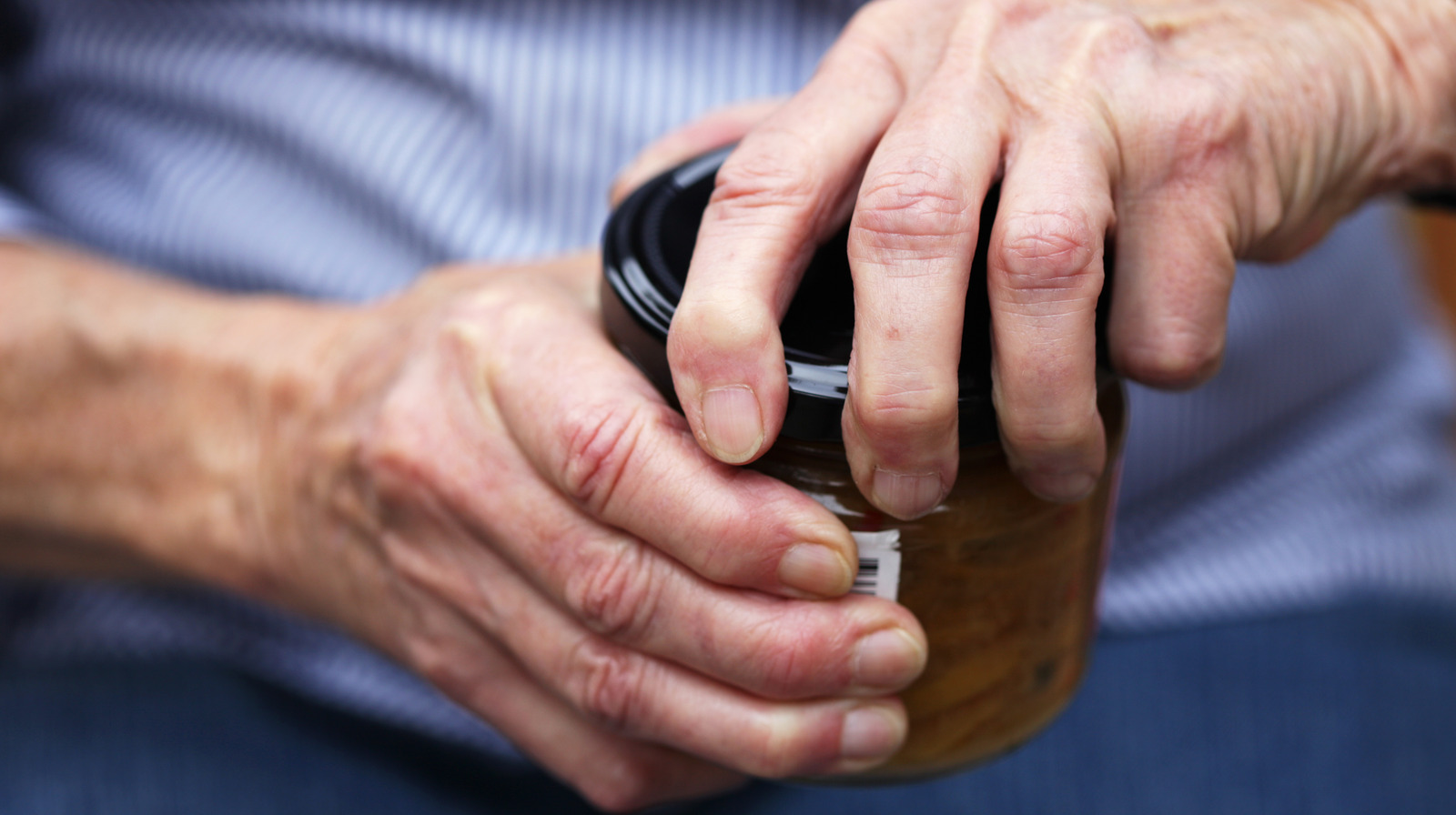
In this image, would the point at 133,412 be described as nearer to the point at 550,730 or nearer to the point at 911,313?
the point at 550,730

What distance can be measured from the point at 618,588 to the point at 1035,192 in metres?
0.25

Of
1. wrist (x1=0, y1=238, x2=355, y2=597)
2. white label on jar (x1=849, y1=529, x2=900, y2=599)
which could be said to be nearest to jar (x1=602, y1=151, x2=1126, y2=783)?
white label on jar (x1=849, y1=529, x2=900, y2=599)

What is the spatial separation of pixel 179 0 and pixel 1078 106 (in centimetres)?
75

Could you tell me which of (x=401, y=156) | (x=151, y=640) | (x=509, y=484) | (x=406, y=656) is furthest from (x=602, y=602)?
(x=151, y=640)

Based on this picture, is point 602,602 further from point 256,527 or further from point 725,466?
point 256,527

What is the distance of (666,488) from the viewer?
48cm

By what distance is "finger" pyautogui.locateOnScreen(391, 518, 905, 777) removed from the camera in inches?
20.3

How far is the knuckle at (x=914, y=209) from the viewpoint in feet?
1.43

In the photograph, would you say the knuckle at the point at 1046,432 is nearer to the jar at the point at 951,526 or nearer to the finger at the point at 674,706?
the jar at the point at 951,526

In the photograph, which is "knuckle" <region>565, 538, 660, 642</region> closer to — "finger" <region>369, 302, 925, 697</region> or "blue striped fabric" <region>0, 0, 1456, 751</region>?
"finger" <region>369, 302, 925, 697</region>

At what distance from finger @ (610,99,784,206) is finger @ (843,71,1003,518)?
0.24 m

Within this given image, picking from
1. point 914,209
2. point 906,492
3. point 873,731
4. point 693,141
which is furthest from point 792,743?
point 693,141

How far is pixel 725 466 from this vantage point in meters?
0.48

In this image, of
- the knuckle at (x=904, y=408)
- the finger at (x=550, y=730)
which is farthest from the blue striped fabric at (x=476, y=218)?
the knuckle at (x=904, y=408)
